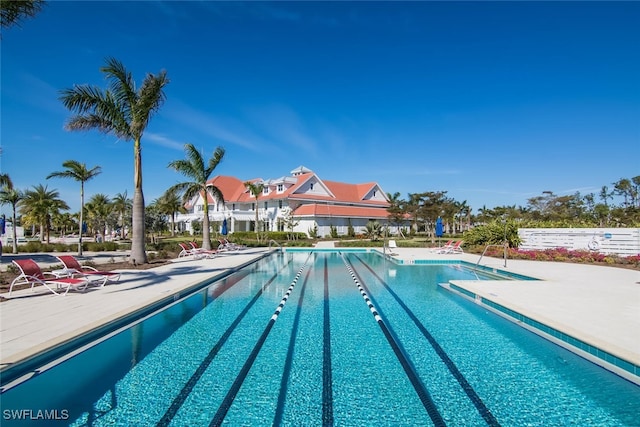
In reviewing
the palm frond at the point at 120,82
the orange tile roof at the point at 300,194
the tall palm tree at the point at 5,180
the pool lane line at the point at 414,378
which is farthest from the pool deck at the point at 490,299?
the orange tile roof at the point at 300,194

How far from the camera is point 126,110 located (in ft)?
45.7

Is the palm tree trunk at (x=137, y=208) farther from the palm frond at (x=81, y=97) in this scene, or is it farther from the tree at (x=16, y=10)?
the tree at (x=16, y=10)

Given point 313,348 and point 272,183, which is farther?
point 272,183

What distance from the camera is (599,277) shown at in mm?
11570

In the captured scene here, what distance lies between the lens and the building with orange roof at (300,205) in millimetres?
38562

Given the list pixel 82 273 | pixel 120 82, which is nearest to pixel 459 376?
pixel 82 273

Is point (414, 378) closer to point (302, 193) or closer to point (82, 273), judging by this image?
point (82, 273)

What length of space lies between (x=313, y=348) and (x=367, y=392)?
69.8 inches

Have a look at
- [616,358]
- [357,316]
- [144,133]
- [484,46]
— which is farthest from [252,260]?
[484,46]

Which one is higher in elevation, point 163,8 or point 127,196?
point 163,8

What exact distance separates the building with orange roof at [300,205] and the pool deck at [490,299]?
26420 mm

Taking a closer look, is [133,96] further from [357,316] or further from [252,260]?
[357,316]

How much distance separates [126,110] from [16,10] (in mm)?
6473

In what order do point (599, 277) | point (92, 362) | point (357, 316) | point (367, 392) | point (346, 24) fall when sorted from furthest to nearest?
point (346, 24) < point (599, 277) < point (357, 316) < point (92, 362) < point (367, 392)
